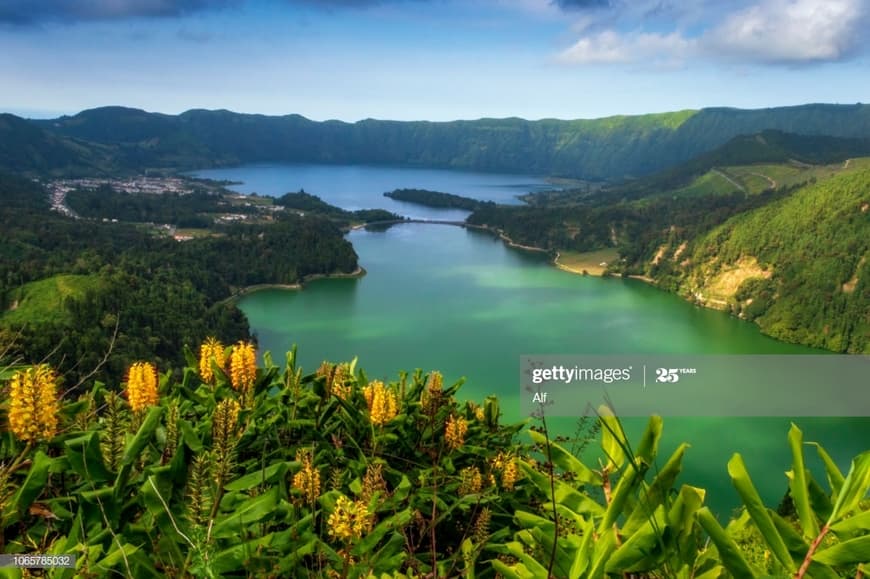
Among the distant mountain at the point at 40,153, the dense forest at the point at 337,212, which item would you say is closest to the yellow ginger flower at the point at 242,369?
the dense forest at the point at 337,212

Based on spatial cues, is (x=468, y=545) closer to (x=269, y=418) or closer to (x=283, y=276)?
(x=269, y=418)

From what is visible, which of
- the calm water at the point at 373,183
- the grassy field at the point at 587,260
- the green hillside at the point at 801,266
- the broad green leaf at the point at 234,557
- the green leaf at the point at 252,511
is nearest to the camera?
the broad green leaf at the point at 234,557

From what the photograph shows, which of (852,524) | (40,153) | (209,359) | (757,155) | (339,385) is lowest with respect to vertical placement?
(339,385)

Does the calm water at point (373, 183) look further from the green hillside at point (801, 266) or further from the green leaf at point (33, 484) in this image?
the green leaf at point (33, 484)

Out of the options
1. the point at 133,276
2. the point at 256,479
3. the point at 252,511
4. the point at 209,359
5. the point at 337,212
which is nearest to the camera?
the point at 252,511

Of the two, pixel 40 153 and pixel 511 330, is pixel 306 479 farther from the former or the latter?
pixel 40 153

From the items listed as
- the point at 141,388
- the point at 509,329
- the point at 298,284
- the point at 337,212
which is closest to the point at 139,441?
the point at 141,388
